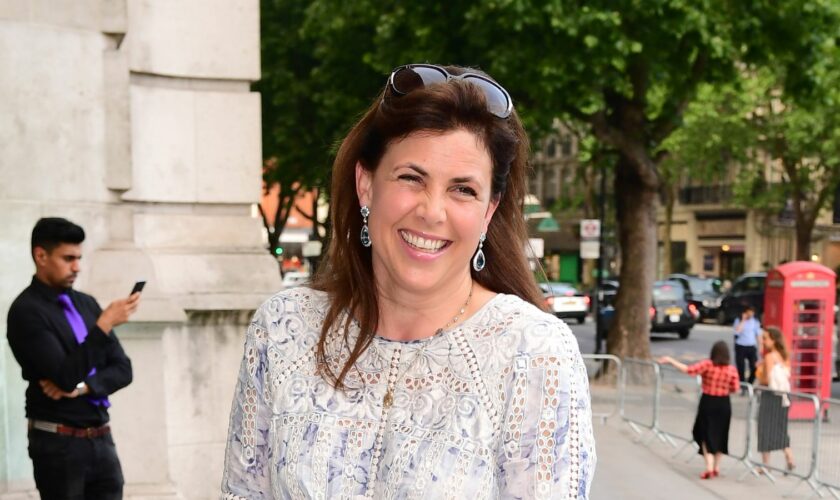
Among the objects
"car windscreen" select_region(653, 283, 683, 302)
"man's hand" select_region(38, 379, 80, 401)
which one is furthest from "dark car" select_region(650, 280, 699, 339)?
"man's hand" select_region(38, 379, 80, 401)

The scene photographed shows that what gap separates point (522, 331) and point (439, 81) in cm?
53

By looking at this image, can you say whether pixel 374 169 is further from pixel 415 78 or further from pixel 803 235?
Answer: pixel 803 235

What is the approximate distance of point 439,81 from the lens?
7.24ft

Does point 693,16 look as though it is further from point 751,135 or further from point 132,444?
point 751,135

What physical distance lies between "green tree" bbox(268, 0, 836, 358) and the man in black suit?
37.8ft

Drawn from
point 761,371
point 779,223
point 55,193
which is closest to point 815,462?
point 761,371

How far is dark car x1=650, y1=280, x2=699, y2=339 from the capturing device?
101ft

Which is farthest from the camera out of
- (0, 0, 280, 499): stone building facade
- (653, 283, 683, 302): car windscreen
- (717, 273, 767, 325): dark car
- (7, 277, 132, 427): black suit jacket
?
(717, 273, 767, 325): dark car

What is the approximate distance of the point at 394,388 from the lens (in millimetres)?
2217

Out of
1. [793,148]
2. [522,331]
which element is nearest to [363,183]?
[522,331]

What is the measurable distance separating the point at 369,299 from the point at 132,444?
451 cm

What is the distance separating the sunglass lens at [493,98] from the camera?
86.7 inches

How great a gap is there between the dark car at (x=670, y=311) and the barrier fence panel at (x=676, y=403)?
56.0ft

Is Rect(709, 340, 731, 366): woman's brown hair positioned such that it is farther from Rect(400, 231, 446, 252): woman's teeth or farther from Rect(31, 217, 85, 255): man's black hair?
Rect(400, 231, 446, 252): woman's teeth
